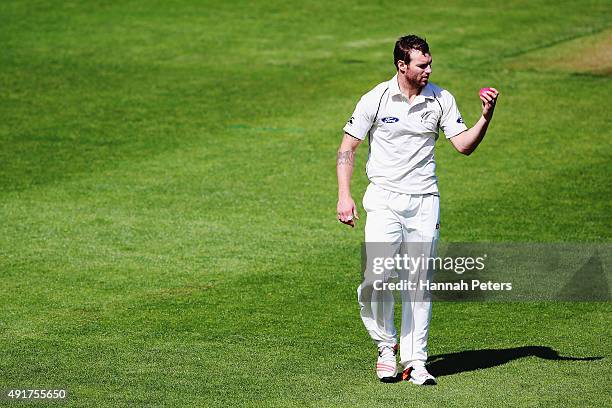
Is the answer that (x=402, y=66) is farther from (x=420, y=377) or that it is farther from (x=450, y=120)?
(x=420, y=377)

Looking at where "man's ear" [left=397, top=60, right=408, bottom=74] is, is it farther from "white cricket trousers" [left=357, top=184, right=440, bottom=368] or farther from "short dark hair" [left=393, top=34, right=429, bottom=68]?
"white cricket trousers" [left=357, top=184, right=440, bottom=368]

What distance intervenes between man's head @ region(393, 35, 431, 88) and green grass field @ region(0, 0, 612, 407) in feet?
6.39

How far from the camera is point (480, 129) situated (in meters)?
7.39

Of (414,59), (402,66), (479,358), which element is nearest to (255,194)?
(479,358)

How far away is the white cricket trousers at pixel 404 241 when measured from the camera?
7609 millimetres

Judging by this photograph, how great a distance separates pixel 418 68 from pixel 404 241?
112cm

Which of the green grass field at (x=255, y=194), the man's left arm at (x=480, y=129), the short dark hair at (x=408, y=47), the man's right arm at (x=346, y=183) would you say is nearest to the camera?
the man's left arm at (x=480, y=129)

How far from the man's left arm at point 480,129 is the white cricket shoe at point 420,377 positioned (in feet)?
4.65

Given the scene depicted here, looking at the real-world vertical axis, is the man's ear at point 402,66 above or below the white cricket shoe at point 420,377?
above

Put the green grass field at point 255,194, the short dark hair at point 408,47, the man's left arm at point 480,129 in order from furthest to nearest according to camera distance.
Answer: the green grass field at point 255,194
the short dark hair at point 408,47
the man's left arm at point 480,129

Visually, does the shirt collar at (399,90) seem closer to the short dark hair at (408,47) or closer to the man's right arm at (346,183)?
the short dark hair at (408,47)

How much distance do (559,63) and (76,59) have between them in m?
7.55

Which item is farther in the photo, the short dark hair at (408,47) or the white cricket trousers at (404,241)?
the white cricket trousers at (404,241)

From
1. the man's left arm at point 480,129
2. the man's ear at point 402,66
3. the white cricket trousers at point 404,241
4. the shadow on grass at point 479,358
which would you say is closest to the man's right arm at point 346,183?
the white cricket trousers at point 404,241
